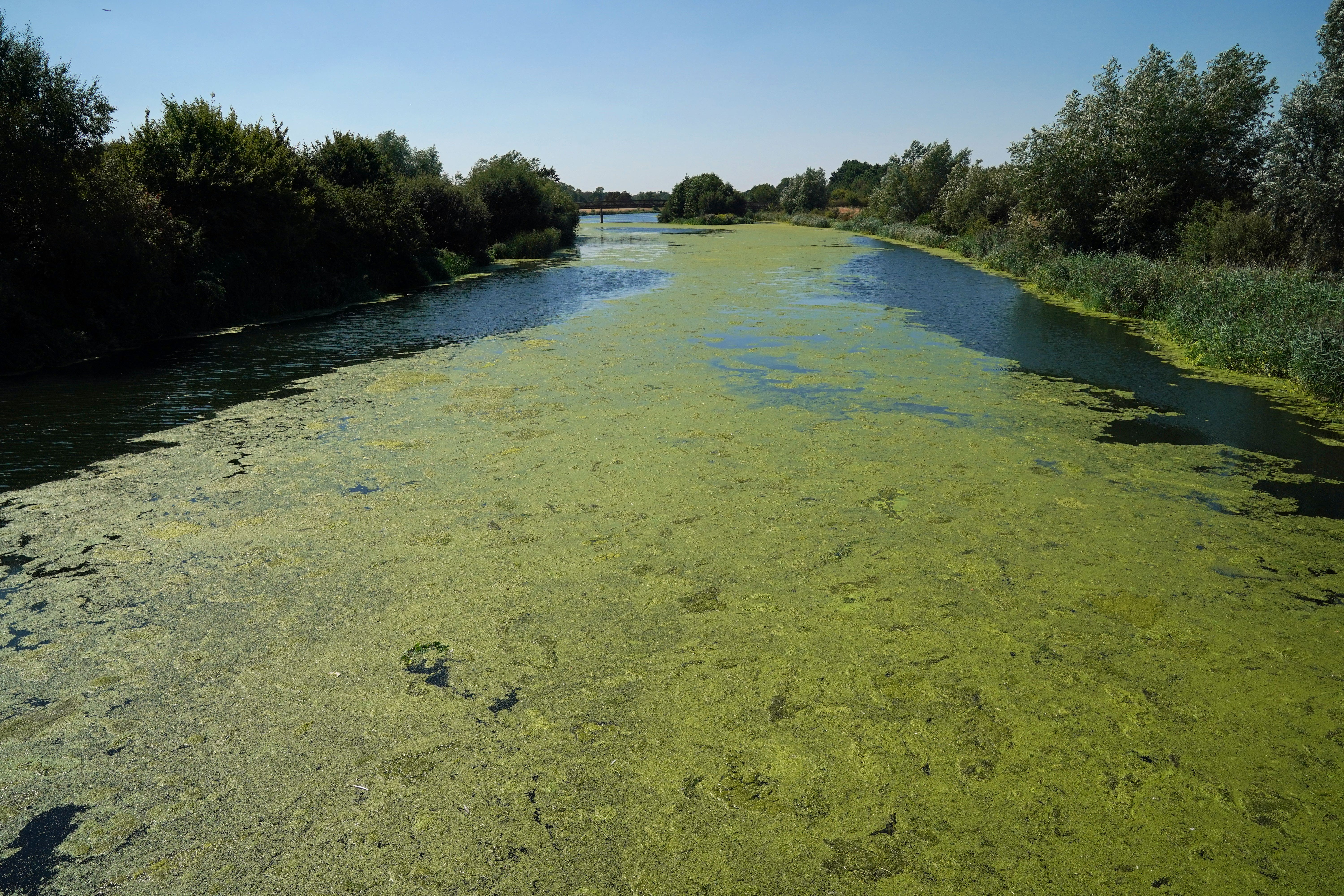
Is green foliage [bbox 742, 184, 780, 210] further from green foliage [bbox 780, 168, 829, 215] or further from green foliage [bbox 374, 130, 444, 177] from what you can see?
green foliage [bbox 374, 130, 444, 177]

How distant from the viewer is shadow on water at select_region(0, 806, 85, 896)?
2.04 metres

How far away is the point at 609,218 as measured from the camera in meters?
88.2

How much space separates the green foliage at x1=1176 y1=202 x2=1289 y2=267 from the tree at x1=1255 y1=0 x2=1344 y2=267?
0.84 feet

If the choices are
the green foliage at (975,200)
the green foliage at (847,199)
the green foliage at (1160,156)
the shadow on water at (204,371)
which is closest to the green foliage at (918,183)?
the green foliage at (975,200)

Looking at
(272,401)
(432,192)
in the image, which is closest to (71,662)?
(272,401)

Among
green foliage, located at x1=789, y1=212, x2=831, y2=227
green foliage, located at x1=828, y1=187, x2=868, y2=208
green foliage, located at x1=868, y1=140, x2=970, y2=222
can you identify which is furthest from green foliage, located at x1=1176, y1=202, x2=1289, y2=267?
green foliage, located at x1=828, y1=187, x2=868, y2=208

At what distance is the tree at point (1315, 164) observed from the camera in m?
12.7

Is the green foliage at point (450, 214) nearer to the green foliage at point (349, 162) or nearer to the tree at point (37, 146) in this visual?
the green foliage at point (349, 162)

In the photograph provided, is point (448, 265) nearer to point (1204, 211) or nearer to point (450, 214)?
point (450, 214)

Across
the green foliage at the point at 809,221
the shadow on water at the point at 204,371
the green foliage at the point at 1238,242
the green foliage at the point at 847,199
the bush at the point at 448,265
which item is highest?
the green foliage at the point at 847,199

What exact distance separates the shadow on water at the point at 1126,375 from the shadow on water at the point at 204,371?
6.55 meters

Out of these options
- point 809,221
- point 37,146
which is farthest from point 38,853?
point 809,221

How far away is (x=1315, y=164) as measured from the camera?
516 inches

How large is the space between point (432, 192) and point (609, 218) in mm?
70817
